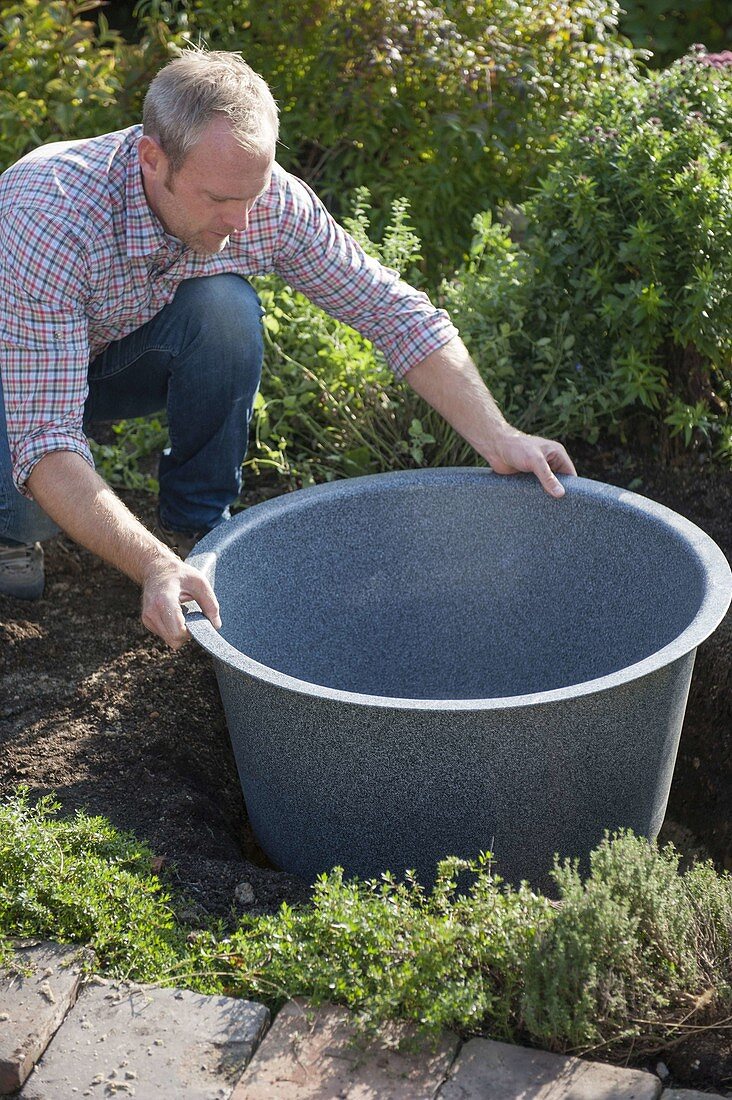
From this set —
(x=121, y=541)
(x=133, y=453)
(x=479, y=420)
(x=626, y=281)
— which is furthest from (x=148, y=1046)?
(x=626, y=281)

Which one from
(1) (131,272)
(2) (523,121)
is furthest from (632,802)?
(2) (523,121)

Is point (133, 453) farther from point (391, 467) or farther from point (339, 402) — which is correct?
point (391, 467)

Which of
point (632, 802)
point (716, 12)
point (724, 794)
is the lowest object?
point (724, 794)

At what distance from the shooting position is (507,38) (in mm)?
3738

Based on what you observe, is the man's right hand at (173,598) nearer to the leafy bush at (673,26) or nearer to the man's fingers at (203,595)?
the man's fingers at (203,595)

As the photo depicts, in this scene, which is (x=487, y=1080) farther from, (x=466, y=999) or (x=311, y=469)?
(x=311, y=469)

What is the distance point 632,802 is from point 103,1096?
39.8 inches

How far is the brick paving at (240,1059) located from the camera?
1.62 meters

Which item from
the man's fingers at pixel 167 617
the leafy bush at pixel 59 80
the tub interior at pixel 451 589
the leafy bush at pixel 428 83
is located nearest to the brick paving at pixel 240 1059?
the man's fingers at pixel 167 617

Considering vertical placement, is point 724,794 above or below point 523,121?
below

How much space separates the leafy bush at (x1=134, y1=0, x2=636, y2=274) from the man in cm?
113

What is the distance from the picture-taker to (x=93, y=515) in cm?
222

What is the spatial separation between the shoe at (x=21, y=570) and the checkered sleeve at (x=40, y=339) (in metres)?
0.56

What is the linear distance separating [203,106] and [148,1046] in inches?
61.8
